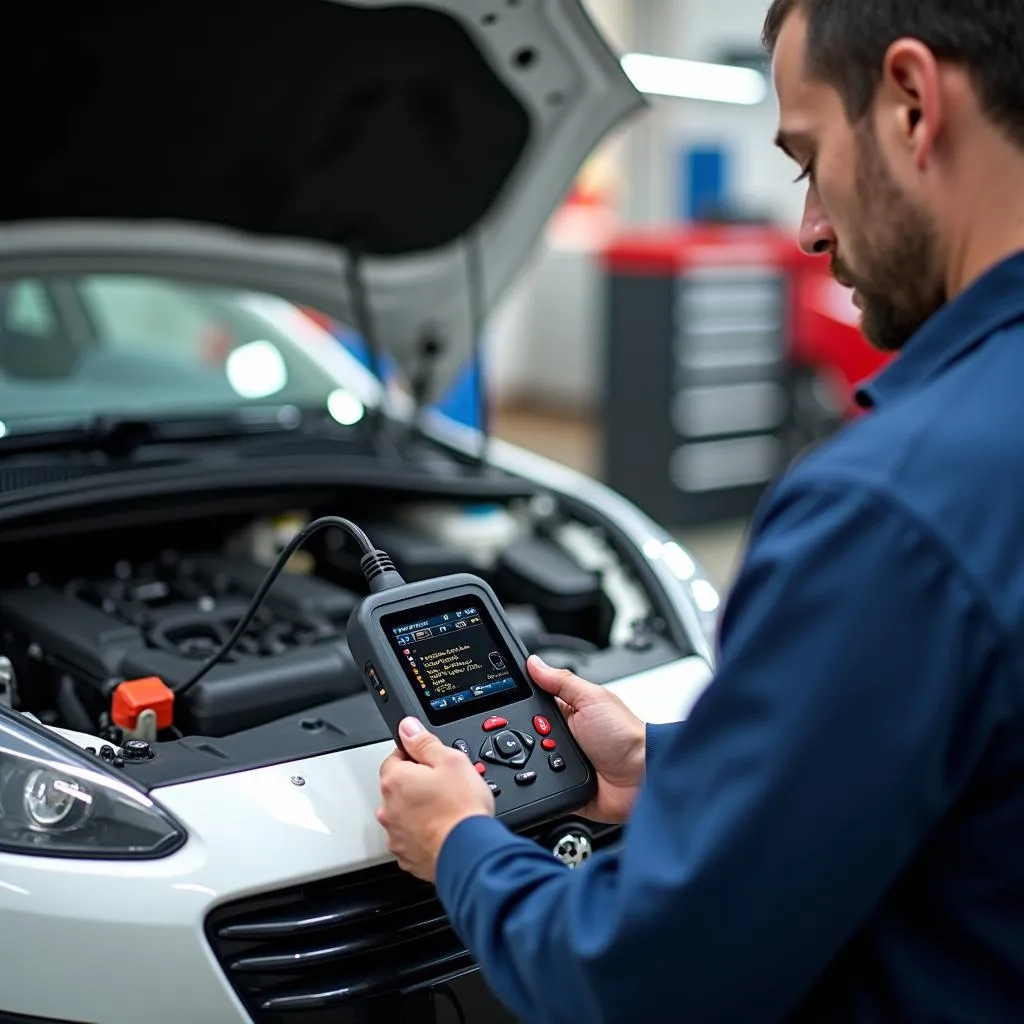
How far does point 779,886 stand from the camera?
0.81 metres

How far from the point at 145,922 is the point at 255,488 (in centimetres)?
89

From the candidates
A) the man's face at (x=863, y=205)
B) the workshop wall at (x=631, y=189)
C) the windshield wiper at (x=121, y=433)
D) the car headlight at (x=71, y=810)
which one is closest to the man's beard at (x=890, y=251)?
the man's face at (x=863, y=205)

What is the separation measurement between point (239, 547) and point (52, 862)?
100 centimetres

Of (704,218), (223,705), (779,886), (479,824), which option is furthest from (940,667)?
(704,218)

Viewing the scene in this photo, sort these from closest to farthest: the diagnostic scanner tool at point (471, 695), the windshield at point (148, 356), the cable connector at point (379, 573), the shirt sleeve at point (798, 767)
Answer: the shirt sleeve at point (798, 767), the diagnostic scanner tool at point (471, 695), the cable connector at point (379, 573), the windshield at point (148, 356)

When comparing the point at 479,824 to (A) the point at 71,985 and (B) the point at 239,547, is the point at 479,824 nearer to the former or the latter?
(A) the point at 71,985

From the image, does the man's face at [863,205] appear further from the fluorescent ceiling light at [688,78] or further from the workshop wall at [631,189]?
the workshop wall at [631,189]

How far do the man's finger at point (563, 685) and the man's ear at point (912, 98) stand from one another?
67 centimetres

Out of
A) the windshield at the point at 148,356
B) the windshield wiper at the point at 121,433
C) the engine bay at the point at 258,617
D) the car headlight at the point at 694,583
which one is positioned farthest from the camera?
the windshield at the point at 148,356

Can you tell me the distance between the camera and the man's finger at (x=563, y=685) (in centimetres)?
136

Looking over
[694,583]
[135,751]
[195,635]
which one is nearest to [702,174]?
[694,583]

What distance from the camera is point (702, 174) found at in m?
7.95

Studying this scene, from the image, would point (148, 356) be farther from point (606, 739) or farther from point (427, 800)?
point (427, 800)

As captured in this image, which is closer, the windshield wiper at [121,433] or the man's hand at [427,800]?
the man's hand at [427,800]
